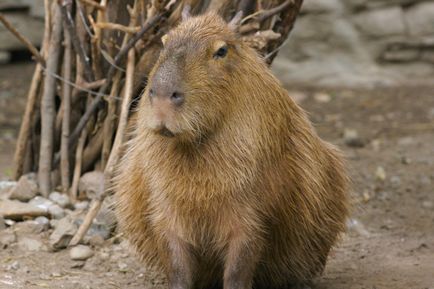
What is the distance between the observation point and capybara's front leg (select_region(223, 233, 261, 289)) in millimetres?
3527

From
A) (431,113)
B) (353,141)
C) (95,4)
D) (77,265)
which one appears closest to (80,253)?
(77,265)

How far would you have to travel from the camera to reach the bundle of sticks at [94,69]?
4.52 meters

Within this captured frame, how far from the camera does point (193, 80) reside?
10.8 feet

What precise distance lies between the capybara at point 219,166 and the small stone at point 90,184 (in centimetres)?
95

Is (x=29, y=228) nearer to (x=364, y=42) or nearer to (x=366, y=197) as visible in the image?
(x=366, y=197)

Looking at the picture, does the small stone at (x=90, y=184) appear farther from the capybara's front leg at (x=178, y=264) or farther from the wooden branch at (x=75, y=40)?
the capybara's front leg at (x=178, y=264)

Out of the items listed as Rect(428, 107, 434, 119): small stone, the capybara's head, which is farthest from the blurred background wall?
the capybara's head

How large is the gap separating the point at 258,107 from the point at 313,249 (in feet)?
2.47

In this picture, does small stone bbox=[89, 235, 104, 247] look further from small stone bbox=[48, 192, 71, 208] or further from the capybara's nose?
the capybara's nose

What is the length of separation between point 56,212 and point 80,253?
393 mm

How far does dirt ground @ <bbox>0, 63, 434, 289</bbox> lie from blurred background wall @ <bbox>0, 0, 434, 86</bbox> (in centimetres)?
30

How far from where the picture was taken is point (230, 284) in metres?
3.53

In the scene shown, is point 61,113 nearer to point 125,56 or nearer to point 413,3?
point 125,56

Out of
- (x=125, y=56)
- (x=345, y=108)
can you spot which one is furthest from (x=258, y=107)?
(x=345, y=108)
